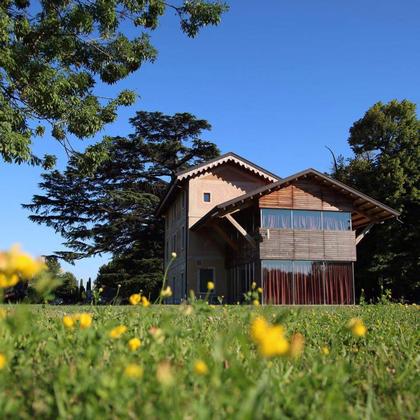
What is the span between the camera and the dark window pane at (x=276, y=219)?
2203 centimetres

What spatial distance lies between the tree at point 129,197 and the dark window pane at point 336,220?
14.8m

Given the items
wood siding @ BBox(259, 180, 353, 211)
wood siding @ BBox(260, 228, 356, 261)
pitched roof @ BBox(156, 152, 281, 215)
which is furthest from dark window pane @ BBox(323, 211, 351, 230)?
pitched roof @ BBox(156, 152, 281, 215)

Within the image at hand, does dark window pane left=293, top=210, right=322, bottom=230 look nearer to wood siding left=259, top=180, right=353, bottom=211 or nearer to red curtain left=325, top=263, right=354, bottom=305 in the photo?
wood siding left=259, top=180, right=353, bottom=211

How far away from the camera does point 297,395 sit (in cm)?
182

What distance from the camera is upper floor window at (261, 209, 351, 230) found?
22.1 m

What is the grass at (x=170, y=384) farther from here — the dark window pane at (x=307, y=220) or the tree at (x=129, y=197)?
the tree at (x=129, y=197)

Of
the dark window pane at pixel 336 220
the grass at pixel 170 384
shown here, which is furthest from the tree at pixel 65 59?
the dark window pane at pixel 336 220

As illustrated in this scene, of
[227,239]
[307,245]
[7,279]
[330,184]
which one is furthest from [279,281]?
[7,279]

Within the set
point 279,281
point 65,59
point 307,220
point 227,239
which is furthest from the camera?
point 227,239

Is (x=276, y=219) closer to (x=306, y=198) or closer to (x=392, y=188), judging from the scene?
(x=306, y=198)

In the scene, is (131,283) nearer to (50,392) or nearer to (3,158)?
(3,158)

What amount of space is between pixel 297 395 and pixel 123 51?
1159 cm

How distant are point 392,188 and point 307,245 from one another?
10.4 m

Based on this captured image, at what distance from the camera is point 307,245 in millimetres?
21984
